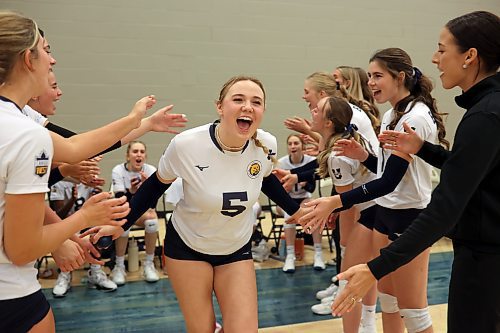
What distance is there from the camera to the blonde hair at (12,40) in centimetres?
155

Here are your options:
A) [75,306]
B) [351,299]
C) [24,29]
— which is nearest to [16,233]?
[24,29]

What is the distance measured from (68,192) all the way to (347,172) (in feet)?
12.6

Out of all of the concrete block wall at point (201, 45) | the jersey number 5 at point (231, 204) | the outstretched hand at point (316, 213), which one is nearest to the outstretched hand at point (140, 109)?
the jersey number 5 at point (231, 204)

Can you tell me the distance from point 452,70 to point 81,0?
22.8 ft

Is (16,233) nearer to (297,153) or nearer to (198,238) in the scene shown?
(198,238)

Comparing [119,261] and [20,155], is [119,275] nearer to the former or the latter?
[119,261]

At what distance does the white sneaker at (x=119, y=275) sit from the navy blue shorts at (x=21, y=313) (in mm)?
3784

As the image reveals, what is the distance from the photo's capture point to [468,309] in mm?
1788

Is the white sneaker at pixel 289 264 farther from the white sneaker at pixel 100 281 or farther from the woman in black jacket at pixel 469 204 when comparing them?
the woman in black jacket at pixel 469 204

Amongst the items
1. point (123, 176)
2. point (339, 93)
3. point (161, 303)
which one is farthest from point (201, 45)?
point (161, 303)

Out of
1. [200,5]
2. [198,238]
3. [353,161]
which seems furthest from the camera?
[200,5]

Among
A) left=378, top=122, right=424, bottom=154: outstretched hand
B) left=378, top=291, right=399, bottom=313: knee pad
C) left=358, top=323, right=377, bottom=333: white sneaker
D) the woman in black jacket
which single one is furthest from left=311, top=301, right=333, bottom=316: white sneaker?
the woman in black jacket

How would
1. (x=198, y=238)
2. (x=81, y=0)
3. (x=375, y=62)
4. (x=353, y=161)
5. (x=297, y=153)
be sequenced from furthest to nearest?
(x=81, y=0) → (x=297, y=153) → (x=353, y=161) → (x=375, y=62) → (x=198, y=238)

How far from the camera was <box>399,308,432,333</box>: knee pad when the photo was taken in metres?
2.79
